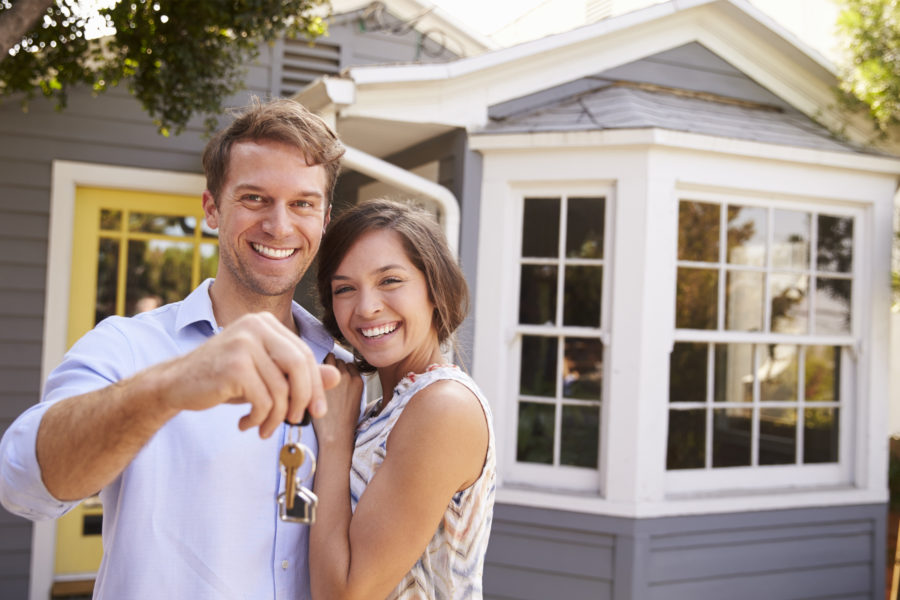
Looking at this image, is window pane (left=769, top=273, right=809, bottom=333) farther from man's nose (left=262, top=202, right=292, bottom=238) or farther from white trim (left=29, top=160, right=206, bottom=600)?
white trim (left=29, top=160, right=206, bottom=600)

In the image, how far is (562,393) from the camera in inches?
163

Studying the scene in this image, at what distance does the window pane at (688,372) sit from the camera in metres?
4.14

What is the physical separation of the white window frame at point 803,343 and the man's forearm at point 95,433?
A: 347cm

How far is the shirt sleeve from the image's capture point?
1075mm

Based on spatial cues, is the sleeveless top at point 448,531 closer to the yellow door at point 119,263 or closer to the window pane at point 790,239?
the window pane at point 790,239

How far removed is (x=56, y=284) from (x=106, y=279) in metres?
0.33

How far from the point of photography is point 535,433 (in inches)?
165

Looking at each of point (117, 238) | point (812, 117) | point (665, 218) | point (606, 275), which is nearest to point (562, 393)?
point (606, 275)

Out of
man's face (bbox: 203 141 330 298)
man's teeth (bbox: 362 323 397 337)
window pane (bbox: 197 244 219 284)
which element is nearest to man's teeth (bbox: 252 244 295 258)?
man's face (bbox: 203 141 330 298)

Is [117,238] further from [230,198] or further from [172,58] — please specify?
[230,198]

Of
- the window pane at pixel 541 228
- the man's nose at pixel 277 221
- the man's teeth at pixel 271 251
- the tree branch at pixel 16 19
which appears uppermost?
the tree branch at pixel 16 19

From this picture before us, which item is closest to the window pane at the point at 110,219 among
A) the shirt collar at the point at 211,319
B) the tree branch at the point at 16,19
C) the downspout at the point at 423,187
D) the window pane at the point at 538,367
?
the downspout at the point at 423,187

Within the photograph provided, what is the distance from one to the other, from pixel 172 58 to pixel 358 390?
286 cm

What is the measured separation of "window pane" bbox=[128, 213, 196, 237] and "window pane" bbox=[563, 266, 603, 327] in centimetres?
269
